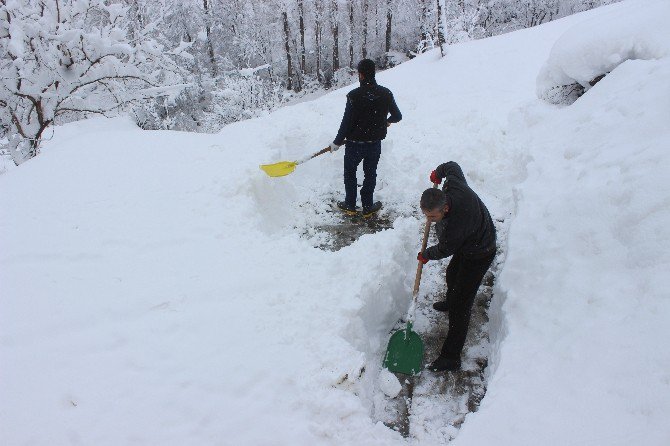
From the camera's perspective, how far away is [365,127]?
4809 millimetres

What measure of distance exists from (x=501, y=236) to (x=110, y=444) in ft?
13.8

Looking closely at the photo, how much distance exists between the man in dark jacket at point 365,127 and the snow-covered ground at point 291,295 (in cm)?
58

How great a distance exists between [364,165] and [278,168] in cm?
108

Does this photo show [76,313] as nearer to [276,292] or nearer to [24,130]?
[276,292]

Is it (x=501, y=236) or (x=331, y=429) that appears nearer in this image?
(x=331, y=429)

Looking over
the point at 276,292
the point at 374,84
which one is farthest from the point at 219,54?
the point at 276,292

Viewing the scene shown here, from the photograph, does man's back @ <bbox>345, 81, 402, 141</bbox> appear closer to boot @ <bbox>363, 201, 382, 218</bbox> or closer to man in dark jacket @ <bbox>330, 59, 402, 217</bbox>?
man in dark jacket @ <bbox>330, 59, 402, 217</bbox>

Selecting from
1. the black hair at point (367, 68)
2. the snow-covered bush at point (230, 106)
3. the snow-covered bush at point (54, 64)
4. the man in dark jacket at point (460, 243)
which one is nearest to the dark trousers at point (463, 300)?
the man in dark jacket at point (460, 243)

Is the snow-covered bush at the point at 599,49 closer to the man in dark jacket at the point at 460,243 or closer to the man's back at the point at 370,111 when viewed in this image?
the man's back at the point at 370,111

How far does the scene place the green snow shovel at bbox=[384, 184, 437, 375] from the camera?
11.0 ft

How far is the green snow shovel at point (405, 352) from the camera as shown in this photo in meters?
3.34

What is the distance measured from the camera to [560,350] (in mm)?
2764

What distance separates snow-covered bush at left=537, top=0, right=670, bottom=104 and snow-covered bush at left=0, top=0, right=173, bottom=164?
21.0 feet

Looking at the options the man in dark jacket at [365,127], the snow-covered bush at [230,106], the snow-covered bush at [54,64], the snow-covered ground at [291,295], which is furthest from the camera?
the snow-covered bush at [230,106]
